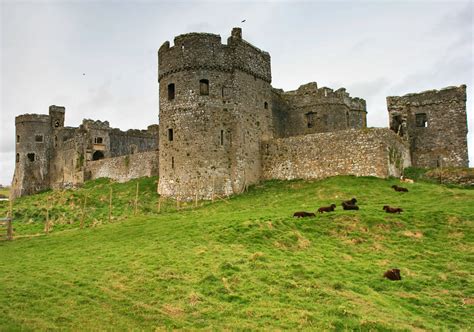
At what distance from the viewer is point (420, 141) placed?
3966 centimetres

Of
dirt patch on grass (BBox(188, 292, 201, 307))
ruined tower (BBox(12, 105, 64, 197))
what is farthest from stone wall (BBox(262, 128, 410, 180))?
ruined tower (BBox(12, 105, 64, 197))

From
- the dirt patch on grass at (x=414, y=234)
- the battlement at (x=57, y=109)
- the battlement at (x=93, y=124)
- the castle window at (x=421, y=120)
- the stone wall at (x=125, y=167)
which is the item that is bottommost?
the dirt patch on grass at (x=414, y=234)

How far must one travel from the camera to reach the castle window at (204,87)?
111ft

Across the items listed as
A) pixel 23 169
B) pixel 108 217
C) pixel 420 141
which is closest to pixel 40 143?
pixel 23 169

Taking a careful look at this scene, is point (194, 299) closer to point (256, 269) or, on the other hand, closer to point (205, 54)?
point (256, 269)

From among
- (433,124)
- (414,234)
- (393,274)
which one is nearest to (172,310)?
(393,274)

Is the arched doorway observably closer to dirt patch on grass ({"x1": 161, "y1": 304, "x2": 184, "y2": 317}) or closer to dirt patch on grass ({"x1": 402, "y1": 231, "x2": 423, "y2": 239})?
dirt patch on grass ({"x1": 402, "y1": 231, "x2": 423, "y2": 239})

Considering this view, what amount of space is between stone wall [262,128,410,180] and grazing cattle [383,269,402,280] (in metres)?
15.6

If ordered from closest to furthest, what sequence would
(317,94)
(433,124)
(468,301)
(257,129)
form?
(468,301), (257,129), (433,124), (317,94)

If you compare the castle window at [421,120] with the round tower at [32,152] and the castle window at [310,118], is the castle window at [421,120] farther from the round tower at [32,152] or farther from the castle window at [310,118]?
the round tower at [32,152]

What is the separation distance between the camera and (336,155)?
32094 millimetres

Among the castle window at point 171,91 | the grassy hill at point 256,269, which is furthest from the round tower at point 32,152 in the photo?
the grassy hill at point 256,269

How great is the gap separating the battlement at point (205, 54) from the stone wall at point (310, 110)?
7.67m

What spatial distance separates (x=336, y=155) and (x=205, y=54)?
1282 cm
